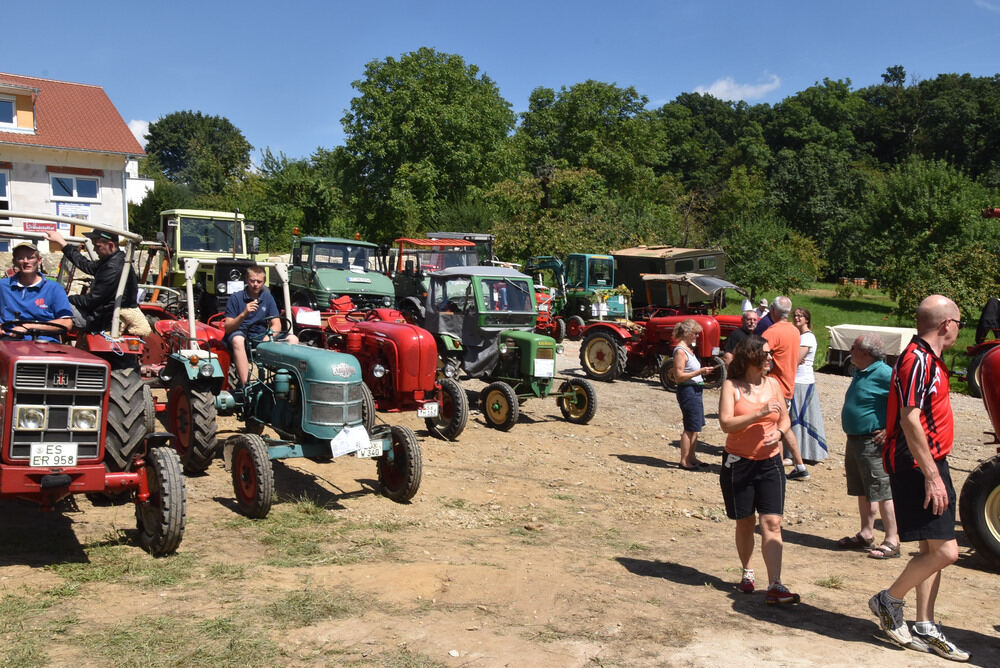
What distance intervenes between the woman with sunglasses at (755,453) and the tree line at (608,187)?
786 inches

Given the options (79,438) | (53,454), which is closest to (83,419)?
(79,438)

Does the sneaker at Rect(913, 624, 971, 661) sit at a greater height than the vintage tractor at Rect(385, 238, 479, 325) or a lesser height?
lesser

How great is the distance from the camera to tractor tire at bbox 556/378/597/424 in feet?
37.0

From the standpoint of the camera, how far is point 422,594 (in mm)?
4973

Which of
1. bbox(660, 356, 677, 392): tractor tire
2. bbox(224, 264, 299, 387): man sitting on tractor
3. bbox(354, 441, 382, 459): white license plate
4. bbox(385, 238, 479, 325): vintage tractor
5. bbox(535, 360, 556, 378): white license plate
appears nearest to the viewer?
bbox(354, 441, 382, 459): white license plate

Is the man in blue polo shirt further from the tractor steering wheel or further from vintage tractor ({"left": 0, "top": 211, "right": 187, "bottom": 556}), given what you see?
vintage tractor ({"left": 0, "top": 211, "right": 187, "bottom": 556})

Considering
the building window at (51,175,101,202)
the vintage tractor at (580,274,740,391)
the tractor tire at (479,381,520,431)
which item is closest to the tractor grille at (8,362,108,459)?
the tractor tire at (479,381,520,431)

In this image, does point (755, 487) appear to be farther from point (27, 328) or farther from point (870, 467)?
point (27, 328)

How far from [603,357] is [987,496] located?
918 cm

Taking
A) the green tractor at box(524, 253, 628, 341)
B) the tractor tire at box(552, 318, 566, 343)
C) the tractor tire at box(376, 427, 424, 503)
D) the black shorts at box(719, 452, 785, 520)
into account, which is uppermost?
the green tractor at box(524, 253, 628, 341)

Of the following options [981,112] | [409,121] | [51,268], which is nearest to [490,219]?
[409,121]

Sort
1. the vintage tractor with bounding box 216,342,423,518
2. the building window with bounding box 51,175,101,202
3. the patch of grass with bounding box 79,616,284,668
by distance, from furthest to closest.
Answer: the building window with bounding box 51,175,101,202
the vintage tractor with bounding box 216,342,423,518
the patch of grass with bounding box 79,616,284,668

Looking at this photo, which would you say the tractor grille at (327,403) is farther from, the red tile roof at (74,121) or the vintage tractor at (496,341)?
the red tile roof at (74,121)

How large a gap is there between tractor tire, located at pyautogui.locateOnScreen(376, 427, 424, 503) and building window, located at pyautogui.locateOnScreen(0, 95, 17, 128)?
29298 millimetres
